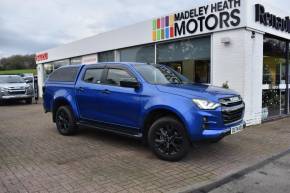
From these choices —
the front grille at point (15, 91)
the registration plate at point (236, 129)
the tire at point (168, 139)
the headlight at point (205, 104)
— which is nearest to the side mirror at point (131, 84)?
the tire at point (168, 139)

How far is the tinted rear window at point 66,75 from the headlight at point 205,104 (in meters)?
3.68

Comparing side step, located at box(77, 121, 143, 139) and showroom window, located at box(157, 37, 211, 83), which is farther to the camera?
showroom window, located at box(157, 37, 211, 83)

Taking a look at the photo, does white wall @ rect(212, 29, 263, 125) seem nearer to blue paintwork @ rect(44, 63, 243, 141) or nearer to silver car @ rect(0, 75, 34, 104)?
blue paintwork @ rect(44, 63, 243, 141)

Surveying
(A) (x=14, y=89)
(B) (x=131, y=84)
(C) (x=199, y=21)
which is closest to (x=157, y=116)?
(B) (x=131, y=84)

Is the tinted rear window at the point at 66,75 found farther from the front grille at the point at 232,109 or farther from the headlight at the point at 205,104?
the front grille at the point at 232,109

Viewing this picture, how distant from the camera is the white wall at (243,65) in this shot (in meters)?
9.34

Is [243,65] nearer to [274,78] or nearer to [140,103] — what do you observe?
[274,78]

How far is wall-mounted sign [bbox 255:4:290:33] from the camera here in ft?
31.1

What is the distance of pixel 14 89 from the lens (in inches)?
684

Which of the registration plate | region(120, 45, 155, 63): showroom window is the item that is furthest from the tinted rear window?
region(120, 45, 155, 63): showroom window

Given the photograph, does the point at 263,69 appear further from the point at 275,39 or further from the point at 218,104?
the point at 218,104

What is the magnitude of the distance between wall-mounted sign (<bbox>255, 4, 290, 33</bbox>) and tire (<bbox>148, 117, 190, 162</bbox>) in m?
5.69

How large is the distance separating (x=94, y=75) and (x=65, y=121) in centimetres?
161

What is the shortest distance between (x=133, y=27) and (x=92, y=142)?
7.61 m
